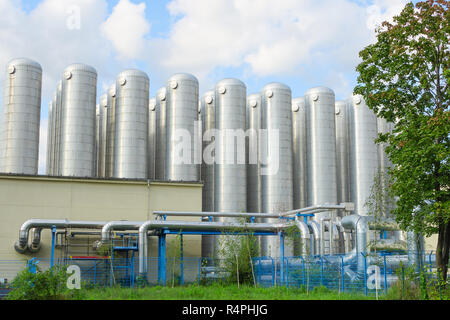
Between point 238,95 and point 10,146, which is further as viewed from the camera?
point 238,95

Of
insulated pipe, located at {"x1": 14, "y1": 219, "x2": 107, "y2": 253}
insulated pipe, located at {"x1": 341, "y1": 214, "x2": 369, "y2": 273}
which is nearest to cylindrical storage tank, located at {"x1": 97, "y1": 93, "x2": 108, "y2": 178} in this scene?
insulated pipe, located at {"x1": 14, "y1": 219, "x2": 107, "y2": 253}

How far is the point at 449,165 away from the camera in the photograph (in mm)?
19156

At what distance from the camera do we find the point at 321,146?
4634 cm

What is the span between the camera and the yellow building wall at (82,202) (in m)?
31.4

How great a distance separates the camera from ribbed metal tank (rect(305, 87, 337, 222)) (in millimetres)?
Result: 45562

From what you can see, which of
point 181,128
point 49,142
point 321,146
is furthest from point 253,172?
point 49,142

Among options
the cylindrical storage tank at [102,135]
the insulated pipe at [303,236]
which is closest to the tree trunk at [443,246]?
the insulated pipe at [303,236]

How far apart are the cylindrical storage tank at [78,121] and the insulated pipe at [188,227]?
12830 millimetres

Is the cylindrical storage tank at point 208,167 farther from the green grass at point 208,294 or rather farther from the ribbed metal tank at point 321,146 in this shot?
the green grass at point 208,294

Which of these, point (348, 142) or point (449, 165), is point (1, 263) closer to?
point (449, 165)

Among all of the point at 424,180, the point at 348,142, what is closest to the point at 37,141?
the point at 348,142

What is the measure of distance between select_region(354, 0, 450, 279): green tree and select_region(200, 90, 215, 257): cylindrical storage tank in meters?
21.6
